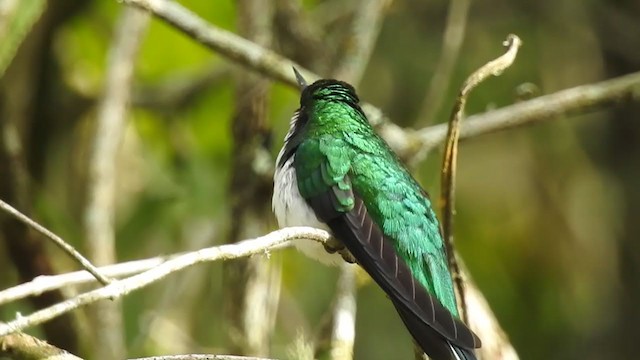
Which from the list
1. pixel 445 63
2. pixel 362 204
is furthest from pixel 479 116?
pixel 362 204

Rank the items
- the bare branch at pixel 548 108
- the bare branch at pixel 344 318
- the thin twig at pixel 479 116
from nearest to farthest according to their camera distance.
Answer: the bare branch at pixel 344 318 → the thin twig at pixel 479 116 → the bare branch at pixel 548 108

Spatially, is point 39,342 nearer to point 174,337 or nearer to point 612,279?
point 174,337

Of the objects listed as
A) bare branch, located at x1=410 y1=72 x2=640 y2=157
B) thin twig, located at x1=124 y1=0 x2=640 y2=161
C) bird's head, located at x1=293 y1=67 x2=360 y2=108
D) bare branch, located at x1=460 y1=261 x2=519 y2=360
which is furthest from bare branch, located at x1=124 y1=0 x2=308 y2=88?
bare branch, located at x1=460 y1=261 x2=519 y2=360

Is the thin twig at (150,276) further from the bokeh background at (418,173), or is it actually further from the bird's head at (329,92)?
the bokeh background at (418,173)

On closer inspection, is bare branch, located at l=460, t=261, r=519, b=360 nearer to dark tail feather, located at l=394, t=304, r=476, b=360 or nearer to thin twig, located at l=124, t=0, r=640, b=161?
dark tail feather, located at l=394, t=304, r=476, b=360

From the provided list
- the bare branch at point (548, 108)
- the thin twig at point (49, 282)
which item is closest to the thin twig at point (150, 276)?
the thin twig at point (49, 282)

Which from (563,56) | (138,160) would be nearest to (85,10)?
(138,160)

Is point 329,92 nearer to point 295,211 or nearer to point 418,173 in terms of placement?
point 295,211
